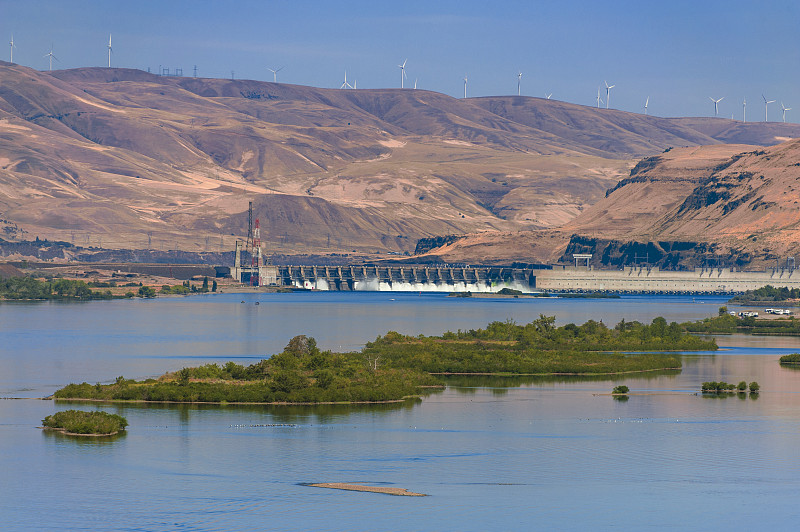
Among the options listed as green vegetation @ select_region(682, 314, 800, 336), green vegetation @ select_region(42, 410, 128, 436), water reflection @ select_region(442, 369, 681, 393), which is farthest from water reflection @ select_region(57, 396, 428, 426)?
green vegetation @ select_region(682, 314, 800, 336)

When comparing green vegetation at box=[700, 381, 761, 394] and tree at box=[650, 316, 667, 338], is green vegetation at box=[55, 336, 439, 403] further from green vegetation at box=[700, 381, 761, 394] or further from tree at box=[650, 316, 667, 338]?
tree at box=[650, 316, 667, 338]

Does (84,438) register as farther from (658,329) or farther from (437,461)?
(658,329)

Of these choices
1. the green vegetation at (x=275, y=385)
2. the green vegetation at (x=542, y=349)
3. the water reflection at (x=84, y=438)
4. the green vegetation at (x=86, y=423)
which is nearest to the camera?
the water reflection at (x=84, y=438)

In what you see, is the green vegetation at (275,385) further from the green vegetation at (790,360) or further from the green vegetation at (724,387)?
the green vegetation at (790,360)

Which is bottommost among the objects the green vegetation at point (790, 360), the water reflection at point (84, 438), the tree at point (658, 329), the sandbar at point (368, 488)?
the sandbar at point (368, 488)

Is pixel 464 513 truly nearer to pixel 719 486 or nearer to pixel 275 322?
pixel 719 486

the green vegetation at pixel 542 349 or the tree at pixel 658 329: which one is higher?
the tree at pixel 658 329

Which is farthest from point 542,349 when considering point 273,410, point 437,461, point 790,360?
point 437,461

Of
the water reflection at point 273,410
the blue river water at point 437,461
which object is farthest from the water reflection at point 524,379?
the water reflection at point 273,410

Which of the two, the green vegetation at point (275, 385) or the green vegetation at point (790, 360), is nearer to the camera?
the green vegetation at point (275, 385)
